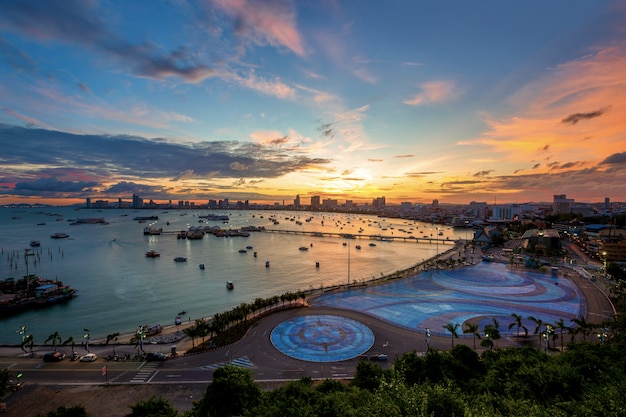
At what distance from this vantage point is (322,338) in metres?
26.1

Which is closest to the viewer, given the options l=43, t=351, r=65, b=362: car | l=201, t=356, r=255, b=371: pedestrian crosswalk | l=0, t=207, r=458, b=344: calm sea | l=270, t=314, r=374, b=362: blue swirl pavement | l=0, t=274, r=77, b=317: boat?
l=201, t=356, r=255, b=371: pedestrian crosswalk

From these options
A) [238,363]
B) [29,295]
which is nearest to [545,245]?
[238,363]

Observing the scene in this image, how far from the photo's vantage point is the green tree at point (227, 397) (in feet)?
41.4

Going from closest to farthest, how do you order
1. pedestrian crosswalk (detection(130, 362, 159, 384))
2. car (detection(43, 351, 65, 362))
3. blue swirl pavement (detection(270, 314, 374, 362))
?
1. pedestrian crosswalk (detection(130, 362, 159, 384))
2. car (detection(43, 351, 65, 362))
3. blue swirl pavement (detection(270, 314, 374, 362))

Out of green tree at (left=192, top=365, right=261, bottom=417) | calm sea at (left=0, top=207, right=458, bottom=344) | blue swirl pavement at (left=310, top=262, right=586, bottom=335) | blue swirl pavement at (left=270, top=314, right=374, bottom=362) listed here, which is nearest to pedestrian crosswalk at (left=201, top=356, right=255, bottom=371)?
blue swirl pavement at (left=270, top=314, right=374, bottom=362)

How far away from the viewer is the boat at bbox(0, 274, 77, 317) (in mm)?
38375

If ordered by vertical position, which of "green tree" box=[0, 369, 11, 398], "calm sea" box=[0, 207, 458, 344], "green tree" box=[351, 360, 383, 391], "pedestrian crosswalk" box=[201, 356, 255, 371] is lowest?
"calm sea" box=[0, 207, 458, 344]

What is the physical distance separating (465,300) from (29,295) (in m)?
54.3

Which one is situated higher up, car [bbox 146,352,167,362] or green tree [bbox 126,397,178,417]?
green tree [bbox 126,397,178,417]

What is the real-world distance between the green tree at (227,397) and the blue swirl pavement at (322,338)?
982 centimetres

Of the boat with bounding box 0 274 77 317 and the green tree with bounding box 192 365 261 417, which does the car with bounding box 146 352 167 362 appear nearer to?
the green tree with bounding box 192 365 261 417

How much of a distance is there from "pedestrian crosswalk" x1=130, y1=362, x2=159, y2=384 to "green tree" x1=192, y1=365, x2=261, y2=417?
8674mm

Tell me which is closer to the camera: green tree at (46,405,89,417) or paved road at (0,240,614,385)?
green tree at (46,405,89,417)

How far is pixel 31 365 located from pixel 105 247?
225 feet
